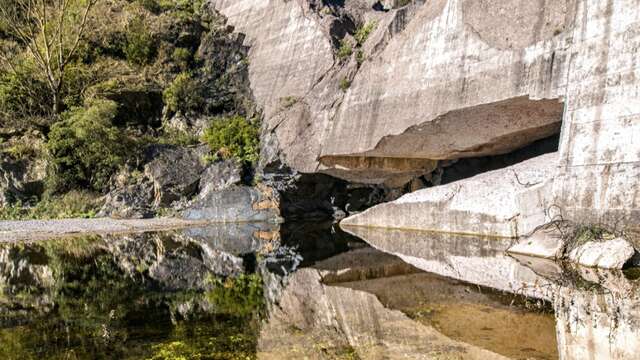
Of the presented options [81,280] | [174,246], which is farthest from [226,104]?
[81,280]

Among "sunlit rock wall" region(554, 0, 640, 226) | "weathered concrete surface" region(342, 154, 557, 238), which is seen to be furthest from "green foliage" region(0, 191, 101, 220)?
"sunlit rock wall" region(554, 0, 640, 226)

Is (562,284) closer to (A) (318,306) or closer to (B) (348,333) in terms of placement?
(A) (318,306)

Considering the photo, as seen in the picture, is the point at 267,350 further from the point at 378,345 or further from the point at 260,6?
the point at 260,6

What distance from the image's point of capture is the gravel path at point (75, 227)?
54.0ft

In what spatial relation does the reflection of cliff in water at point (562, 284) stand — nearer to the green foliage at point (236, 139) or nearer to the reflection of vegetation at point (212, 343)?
the reflection of vegetation at point (212, 343)

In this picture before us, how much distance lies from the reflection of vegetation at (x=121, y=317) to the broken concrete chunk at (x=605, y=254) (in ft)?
17.8

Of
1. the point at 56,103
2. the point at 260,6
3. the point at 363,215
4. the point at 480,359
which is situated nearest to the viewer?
the point at 480,359

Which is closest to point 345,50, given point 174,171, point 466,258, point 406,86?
point 406,86

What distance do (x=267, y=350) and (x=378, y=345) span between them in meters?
1.05

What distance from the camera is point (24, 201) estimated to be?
72.8ft

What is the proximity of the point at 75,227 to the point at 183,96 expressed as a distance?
380 inches

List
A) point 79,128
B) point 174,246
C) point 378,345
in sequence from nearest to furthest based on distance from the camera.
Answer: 1. point 378,345
2. point 174,246
3. point 79,128

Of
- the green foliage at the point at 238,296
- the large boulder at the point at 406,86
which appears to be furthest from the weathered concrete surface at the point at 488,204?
the green foliage at the point at 238,296

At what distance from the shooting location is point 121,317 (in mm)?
6555
